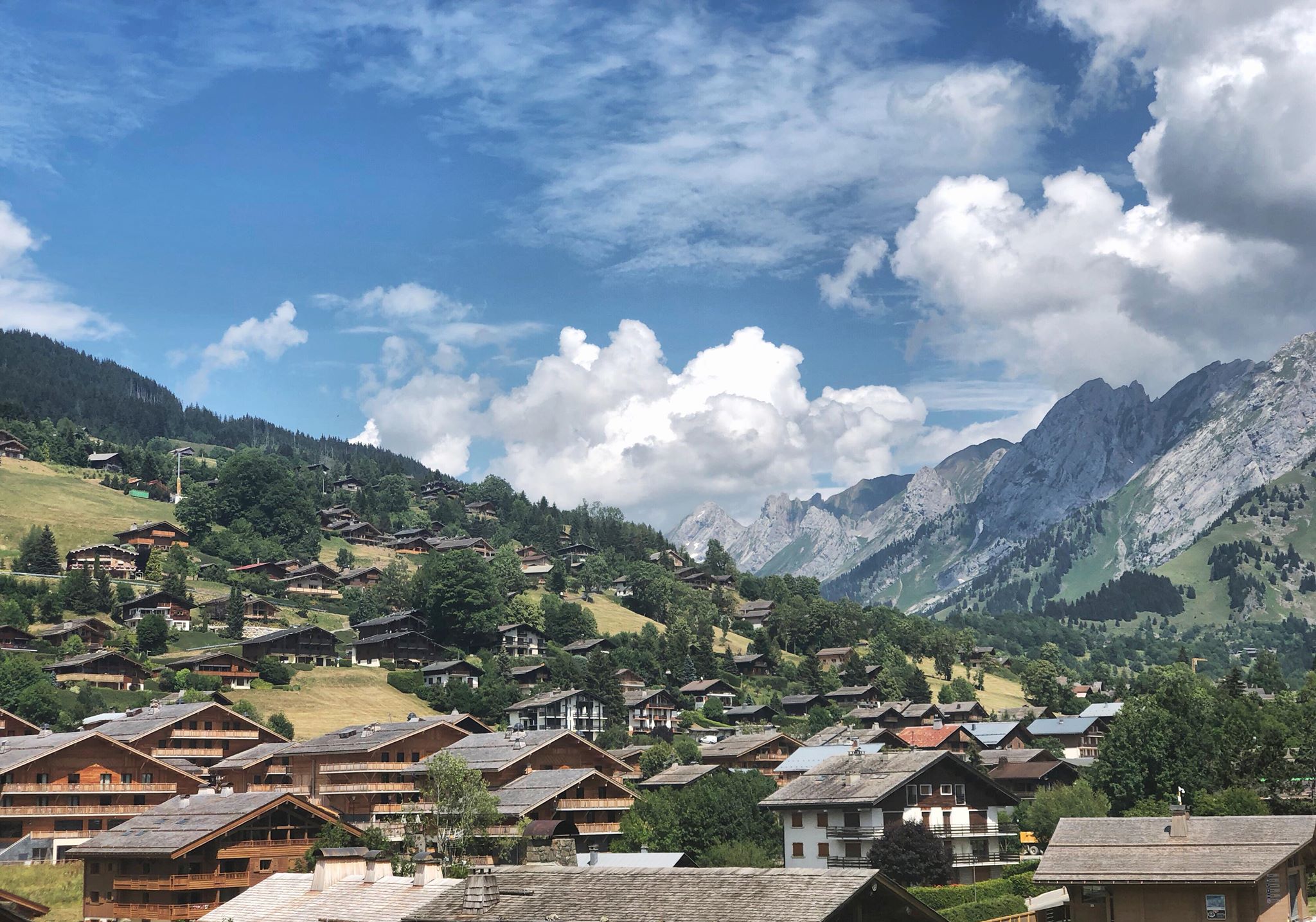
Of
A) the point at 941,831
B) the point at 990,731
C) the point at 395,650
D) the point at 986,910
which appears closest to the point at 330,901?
the point at 986,910

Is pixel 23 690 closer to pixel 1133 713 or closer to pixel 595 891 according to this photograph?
pixel 1133 713

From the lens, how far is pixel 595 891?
3231cm

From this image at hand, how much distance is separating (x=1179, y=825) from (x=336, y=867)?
33.2m

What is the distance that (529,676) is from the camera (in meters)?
166

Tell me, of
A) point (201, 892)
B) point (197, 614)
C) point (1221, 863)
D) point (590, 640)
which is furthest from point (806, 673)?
point (1221, 863)

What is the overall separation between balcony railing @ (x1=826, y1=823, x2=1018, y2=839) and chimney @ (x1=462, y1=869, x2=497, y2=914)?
175 feet

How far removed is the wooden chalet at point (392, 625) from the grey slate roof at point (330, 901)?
122m

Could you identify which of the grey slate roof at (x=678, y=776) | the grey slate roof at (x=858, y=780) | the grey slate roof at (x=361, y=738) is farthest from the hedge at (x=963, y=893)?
the grey slate roof at (x=361, y=738)

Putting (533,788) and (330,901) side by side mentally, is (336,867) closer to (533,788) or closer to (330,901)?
(330,901)

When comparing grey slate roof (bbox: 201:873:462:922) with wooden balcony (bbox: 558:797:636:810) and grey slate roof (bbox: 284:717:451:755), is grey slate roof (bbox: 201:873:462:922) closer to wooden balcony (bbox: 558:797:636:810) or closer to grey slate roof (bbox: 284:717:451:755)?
wooden balcony (bbox: 558:797:636:810)

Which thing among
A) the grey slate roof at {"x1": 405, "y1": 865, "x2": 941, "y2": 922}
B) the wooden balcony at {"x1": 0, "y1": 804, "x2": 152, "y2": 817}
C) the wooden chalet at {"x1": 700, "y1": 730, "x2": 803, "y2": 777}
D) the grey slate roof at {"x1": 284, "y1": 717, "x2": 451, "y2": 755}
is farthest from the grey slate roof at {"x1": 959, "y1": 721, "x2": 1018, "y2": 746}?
the grey slate roof at {"x1": 405, "y1": 865, "x2": 941, "y2": 922}

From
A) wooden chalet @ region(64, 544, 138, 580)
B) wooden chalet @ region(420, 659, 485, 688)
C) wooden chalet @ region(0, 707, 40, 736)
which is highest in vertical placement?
wooden chalet @ region(64, 544, 138, 580)

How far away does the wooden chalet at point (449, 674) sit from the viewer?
158 m

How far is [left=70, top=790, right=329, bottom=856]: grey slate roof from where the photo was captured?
7512 centimetres
